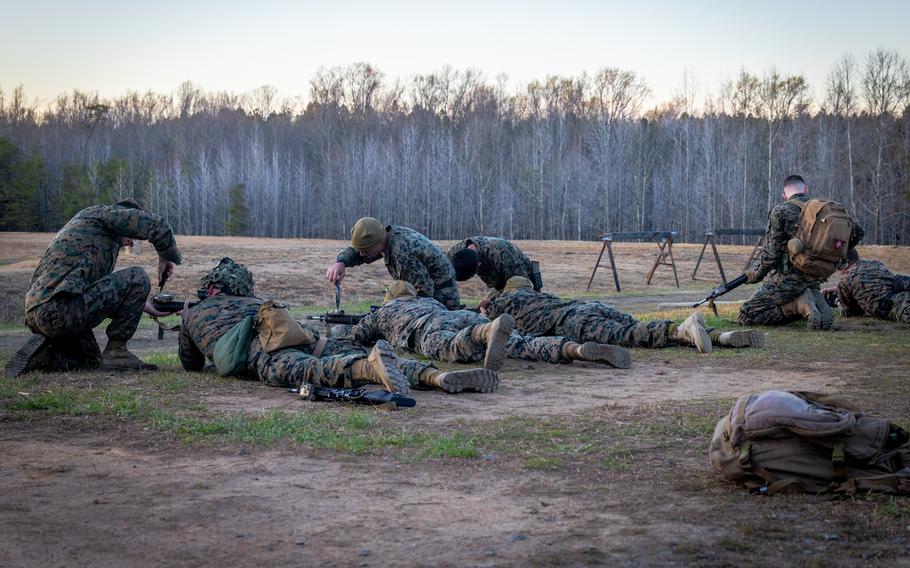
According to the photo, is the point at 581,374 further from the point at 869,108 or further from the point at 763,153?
the point at 763,153

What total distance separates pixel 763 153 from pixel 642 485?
62995 mm

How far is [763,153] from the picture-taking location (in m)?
63.2

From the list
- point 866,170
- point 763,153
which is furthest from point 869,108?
point 763,153

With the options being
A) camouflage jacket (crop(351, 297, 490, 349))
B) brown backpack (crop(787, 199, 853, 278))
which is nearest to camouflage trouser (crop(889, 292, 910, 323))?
brown backpack (crop(787, 199, 853, 278))

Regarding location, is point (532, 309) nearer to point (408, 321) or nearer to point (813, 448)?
point (408, 321)

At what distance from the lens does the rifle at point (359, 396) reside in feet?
21.9

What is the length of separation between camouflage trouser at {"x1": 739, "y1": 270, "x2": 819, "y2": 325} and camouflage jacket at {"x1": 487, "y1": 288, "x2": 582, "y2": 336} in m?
3.94

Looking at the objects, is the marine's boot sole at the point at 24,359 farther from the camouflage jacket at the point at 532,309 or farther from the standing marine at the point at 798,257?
the standing marine at the point at 798,257

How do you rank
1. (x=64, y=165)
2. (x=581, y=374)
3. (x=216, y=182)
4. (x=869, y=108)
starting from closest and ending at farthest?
(x=581, y=374), (x=869, y=108), (x=64, y=165), (x=216, y=182)

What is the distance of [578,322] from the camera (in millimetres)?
10102

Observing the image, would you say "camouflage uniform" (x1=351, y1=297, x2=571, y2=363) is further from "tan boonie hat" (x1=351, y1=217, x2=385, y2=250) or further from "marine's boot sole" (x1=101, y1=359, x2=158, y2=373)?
"marine's boot sole" (x1=101, y1=359, x2=158, y2=373)

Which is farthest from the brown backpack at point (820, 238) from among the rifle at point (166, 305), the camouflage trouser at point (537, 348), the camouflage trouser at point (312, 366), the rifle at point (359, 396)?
the rifle at point (166, 305)

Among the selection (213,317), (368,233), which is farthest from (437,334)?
(213,317)

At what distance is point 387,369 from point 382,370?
0.16ft
